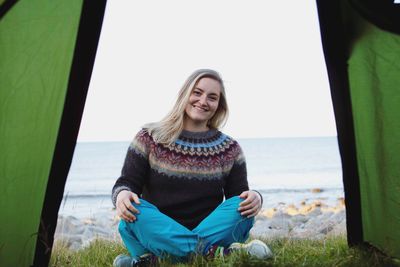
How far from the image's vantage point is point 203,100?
3037 mm

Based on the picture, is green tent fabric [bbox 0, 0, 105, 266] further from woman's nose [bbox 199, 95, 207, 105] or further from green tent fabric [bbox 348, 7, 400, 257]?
green tent fabric [bbox 348, 7, 400, 257]

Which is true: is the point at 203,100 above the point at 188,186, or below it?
above

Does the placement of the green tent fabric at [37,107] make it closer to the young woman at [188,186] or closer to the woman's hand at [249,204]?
the young woman at [188,186]

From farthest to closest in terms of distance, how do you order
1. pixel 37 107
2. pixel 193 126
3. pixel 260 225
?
pixel 260 225
pixel 193 126
pixel 37 107

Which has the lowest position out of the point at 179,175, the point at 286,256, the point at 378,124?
the point at 286,256

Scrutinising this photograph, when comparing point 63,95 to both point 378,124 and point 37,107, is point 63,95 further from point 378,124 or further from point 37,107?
point 378,124

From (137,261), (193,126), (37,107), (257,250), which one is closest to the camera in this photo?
(37,107)

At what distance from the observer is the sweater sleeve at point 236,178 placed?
314cm

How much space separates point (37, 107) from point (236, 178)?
1.40m

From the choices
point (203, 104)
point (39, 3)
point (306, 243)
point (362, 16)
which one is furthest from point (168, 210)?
point (362, 16)

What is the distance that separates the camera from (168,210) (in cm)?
293

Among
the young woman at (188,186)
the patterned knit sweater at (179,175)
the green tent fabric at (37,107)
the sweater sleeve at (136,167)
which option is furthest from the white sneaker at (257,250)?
the green tent fabric at (37,107)

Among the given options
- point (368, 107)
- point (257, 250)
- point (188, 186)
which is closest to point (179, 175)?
point (188, 186)

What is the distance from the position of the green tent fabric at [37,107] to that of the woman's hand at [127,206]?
1.14 ft
